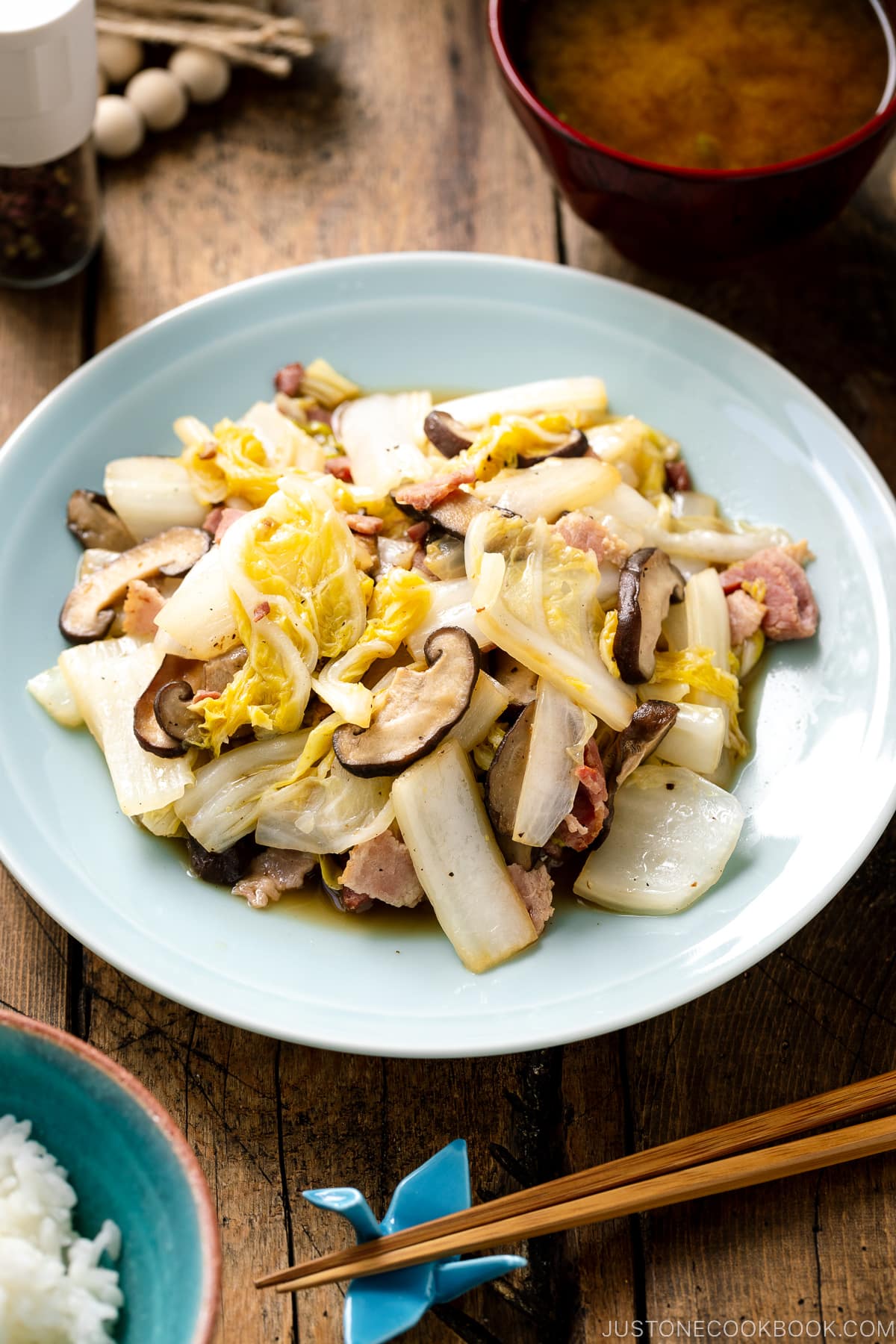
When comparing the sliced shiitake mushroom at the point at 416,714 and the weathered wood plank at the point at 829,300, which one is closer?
the sliced shiitake mushroom at the point at 416,714

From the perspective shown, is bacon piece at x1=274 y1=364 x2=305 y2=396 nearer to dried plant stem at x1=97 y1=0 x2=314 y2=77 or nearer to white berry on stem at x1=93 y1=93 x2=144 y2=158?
white berry on stem at x1=93 y1=93 x2=144 y2=158

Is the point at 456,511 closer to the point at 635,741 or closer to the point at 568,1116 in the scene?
the point at 635,741

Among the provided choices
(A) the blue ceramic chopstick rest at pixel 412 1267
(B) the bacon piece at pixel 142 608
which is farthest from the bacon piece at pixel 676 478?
(A) the blue ceramic chopstick rest at pixel 412 1267

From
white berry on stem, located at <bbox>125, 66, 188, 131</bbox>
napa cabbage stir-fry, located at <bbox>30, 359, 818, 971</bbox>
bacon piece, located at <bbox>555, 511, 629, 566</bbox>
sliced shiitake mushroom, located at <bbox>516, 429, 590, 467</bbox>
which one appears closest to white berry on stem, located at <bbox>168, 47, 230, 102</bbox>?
white berry on stem, located at <bbox>125, 66, 188, 131</bbox>

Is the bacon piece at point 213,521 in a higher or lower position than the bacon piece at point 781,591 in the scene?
higher

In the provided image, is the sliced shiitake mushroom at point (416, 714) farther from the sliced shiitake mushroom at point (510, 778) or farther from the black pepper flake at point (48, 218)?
the black pepper flake at point (48, 218)

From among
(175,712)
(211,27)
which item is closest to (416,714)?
(175,712)
